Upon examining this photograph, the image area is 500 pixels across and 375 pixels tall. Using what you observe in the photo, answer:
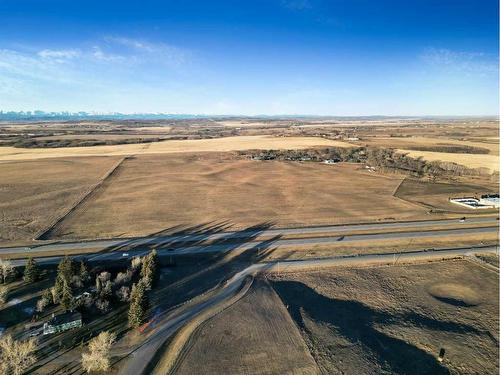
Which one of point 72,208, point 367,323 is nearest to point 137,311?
point 367,323

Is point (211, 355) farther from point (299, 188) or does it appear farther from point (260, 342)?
point (299, 188)

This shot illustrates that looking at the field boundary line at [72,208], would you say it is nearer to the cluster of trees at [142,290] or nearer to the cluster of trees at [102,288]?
the cluster of trees at [102,288]

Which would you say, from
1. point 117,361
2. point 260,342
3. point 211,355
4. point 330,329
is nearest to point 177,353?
point 211,355

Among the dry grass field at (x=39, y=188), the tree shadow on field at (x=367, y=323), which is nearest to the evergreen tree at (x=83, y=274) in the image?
the dry grass field at (x=39, y=188)

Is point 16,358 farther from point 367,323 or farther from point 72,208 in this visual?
point 72,208

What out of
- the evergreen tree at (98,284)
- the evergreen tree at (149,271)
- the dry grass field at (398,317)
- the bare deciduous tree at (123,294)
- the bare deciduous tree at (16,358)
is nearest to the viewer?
→ the bare deciduous tree at (16,358)
